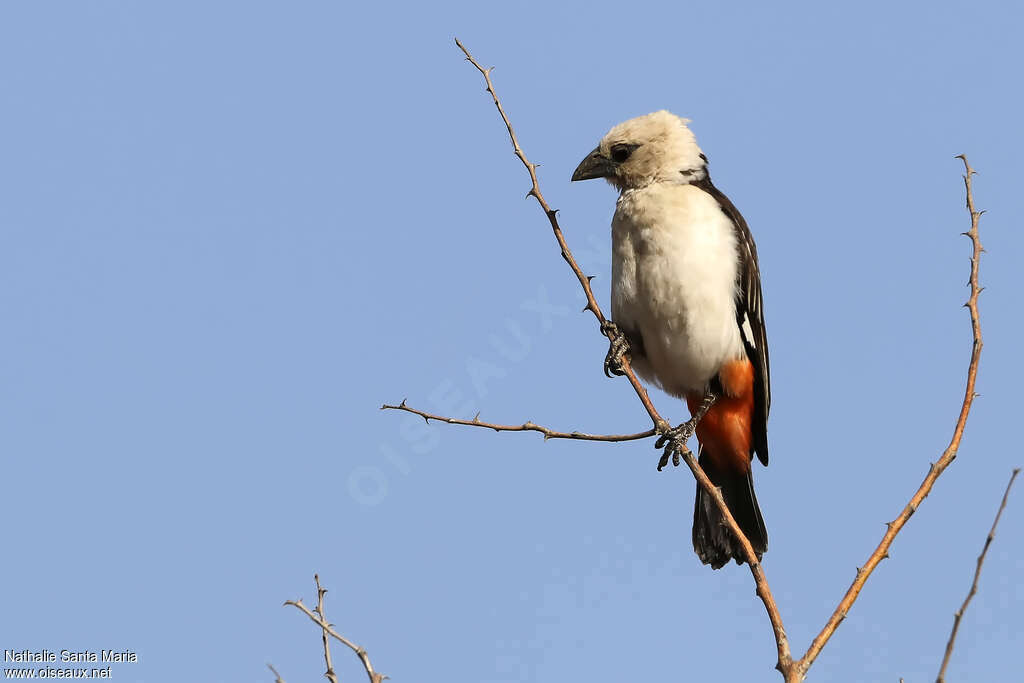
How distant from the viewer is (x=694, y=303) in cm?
578

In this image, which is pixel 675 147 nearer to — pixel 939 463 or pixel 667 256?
pixel 667 256

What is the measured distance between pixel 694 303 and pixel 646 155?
102 cm

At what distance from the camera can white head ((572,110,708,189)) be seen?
6.30m

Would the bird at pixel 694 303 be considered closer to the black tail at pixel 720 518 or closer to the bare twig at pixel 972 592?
the black tail at pixel 720 518

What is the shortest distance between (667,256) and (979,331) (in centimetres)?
209

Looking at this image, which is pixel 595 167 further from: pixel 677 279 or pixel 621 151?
pixel 677 279

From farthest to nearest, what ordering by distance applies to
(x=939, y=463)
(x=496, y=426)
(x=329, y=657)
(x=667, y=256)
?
(x=667, y=256) < (x=496, y=426) < (x=939, y=463) < (x=329, y=657)

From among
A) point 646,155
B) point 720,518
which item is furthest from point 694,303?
point 720,518

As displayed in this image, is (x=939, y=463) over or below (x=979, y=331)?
below

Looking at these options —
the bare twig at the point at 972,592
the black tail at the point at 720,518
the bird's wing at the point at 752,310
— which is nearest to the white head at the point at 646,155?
the bird's wing at the point at 752,310

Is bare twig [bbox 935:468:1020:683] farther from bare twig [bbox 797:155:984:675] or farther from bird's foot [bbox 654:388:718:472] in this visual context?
bird's foot [bbox 654:388:718:472]

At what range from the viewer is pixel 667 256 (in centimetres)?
576

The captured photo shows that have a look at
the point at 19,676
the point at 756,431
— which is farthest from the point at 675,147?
→ the point at 19,676

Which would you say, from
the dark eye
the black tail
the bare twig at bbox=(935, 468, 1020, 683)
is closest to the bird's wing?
the black tail
